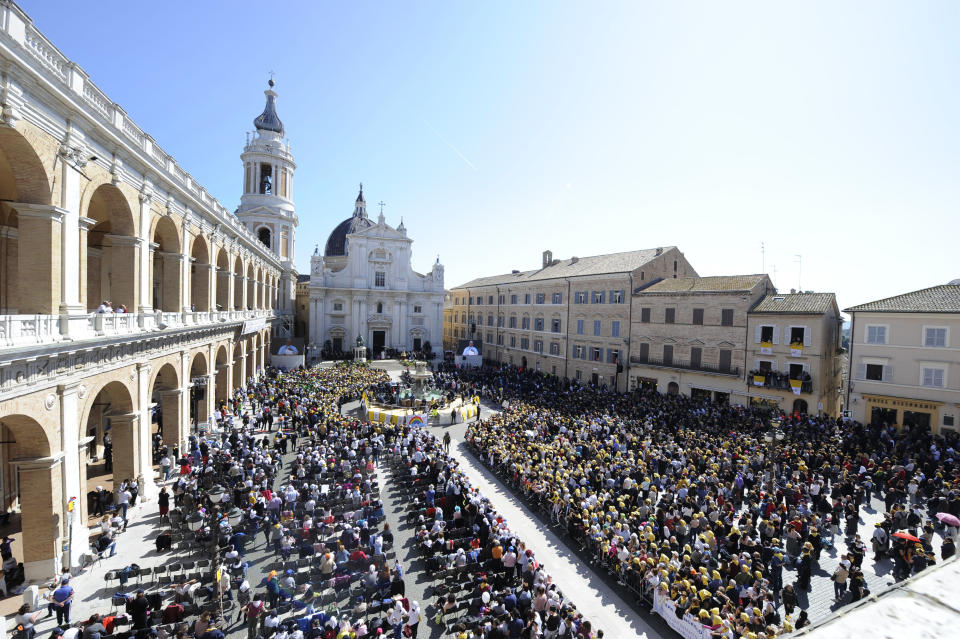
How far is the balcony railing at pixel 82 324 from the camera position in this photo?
918 cm

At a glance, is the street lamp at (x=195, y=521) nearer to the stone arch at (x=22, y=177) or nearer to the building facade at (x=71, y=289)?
the building facade at (x=71, y=289)

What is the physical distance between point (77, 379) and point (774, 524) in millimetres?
19808

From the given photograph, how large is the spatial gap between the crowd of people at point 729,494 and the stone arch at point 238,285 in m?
19.7

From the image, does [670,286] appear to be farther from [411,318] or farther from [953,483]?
[411,318]

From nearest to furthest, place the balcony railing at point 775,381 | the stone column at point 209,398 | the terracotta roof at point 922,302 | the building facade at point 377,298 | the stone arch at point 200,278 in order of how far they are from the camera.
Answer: the terracotta roof at point 922,302, the stone column at point 209,398, the stone arch at point 200,278, the balcony railing at point 775,381, the building facade at point 377,298

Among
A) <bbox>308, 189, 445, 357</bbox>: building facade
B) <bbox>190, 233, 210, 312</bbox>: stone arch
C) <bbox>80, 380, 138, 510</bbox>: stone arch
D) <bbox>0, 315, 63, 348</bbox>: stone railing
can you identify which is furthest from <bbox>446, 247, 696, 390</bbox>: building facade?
<bbox>0, 315, 63, 348</bbox>: stone railing

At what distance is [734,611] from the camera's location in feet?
31.3

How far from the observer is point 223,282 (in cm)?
2873

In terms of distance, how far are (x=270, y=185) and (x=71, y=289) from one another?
151 ft

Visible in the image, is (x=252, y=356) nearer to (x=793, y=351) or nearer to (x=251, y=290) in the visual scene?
(x=251, y=290)

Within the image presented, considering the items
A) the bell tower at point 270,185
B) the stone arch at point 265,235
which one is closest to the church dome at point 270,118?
the bell tower at point 270,185

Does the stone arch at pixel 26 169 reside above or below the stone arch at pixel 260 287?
above

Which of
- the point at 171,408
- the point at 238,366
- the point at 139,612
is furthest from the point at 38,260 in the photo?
the point at 238,366

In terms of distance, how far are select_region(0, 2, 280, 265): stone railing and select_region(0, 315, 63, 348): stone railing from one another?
214 inches
